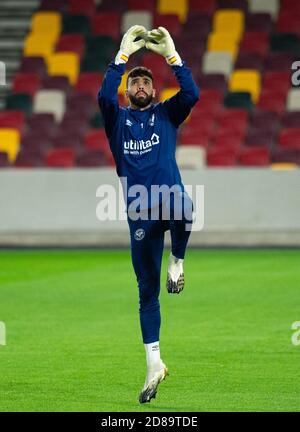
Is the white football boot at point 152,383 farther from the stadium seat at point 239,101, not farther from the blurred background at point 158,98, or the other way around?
the stadium seat at point 239,101

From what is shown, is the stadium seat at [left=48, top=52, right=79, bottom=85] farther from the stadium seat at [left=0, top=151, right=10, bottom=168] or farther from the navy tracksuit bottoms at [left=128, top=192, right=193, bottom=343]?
the navy tracksuit bottoms at [left=128, top=192, right=193, bottom=343]

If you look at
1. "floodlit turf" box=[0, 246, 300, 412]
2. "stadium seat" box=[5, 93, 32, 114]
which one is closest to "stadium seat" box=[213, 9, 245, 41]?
"stadium seat" box=[5, 93, 32, 114]

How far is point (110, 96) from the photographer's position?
363 inches

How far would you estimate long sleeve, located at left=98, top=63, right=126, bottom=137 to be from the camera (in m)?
9.23

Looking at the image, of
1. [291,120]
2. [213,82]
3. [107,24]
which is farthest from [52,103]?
[291,120]

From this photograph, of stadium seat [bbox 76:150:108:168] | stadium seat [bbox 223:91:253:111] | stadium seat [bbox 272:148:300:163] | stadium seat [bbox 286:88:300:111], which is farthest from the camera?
stadium seat [bbox 223:91:253:111]

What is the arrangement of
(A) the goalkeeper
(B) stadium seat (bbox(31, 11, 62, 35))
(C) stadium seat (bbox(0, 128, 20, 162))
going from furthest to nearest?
(B) stadium seat (bbox(31, 11, 62, 35))
(C) stadium seat (bbox(0, 128, 20, 162))
(A) the goalkeeper

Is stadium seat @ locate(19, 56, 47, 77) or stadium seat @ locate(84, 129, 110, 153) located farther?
stadium seat @ locate(19, 56, 47, 77)

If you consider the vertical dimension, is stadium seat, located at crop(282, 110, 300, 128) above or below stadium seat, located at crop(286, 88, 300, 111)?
below

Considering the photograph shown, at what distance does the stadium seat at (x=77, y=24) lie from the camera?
28453 mm

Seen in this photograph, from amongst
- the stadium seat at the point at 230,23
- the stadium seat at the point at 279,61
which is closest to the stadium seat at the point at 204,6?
the stadium seat at the point at 230,23

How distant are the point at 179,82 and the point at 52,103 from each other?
17172mm

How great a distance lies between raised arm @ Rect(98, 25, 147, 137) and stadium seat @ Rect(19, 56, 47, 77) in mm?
18362
